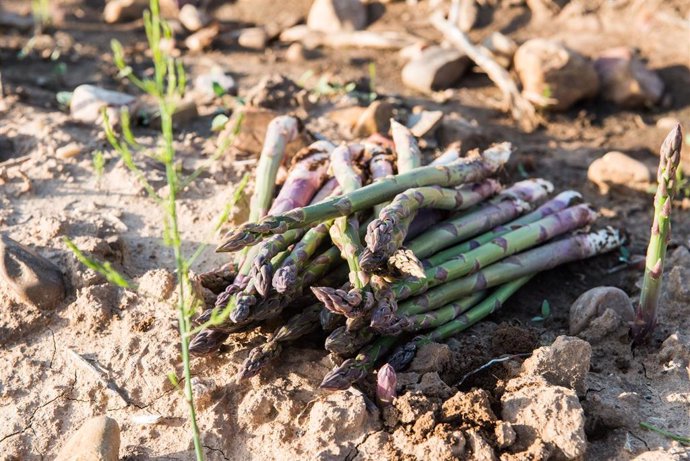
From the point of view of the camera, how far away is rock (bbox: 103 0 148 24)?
7.22 meters

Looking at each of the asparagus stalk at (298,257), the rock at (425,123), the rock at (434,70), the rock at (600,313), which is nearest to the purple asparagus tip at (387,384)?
the asparagus stalk at (298,257)

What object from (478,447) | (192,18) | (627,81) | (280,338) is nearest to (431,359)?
(478,447)

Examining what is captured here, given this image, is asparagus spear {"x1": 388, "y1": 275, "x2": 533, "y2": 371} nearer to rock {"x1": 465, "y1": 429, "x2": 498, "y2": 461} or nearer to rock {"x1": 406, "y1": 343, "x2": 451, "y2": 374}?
rock {"x1": 406, "y1": 343, "x2": 451, "y2": 374}

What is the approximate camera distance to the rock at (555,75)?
18.7 ft

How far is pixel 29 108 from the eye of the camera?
5352 millimetres

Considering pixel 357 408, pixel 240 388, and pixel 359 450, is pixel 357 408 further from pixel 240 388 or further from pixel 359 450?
pixel 240 388

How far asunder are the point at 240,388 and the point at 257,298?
374 mm

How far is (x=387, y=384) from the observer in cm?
311

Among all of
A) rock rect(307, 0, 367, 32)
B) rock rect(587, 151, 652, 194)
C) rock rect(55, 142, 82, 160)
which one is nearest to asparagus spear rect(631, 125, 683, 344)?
rock rect(587, 151, 652, 194)

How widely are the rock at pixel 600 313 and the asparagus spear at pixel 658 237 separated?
0.09 metres

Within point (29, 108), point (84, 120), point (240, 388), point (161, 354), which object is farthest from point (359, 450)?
point (29, 108)

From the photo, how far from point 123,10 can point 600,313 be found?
5.27 metres

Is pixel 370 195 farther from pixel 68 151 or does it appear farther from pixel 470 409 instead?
pixel 68 151

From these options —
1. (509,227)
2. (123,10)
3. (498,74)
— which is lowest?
(498,74)
